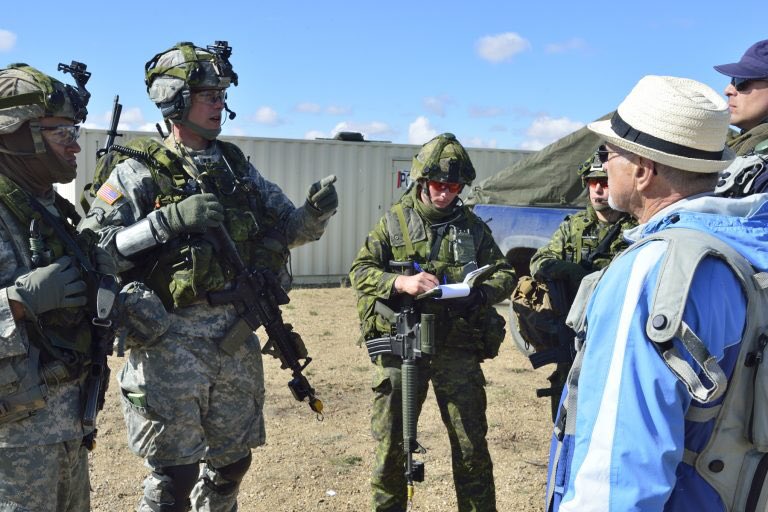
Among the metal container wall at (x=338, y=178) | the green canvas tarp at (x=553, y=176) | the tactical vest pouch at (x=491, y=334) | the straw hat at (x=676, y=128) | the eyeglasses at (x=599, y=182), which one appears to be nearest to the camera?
the straw hat at (x=676, y=128)

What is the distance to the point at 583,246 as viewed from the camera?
184 inches

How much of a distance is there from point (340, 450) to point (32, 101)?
3.54 meters

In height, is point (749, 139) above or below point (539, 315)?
above

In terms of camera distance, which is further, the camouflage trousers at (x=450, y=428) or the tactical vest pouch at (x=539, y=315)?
the tactical vest pouch at (x=539, y=315)

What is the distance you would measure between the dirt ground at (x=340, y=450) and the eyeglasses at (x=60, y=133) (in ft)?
8.32

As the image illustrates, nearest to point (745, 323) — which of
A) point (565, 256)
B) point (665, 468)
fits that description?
point (665, 468)

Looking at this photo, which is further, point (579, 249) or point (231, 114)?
point (579, 249)

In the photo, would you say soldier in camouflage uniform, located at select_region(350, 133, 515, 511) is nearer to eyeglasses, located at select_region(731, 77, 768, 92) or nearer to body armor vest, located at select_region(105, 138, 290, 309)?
body armor vest, located at select_region(105, 138, 290, 309)

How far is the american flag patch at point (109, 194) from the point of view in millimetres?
3586

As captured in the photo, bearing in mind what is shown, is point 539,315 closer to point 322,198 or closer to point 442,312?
point 442,312

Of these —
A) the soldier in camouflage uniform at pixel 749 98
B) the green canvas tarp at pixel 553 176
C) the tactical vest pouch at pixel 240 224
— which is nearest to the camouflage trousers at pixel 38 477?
the tactical vest pouch at pixel 240 224

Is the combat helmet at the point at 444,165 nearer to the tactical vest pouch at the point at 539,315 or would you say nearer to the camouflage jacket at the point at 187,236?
the camouflage jacket at the point at 187,236

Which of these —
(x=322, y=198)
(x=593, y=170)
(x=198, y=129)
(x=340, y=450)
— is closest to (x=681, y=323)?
(x=322, y=198)

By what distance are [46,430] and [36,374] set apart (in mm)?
245
